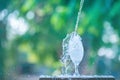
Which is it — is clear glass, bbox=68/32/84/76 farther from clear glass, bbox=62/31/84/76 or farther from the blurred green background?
the blurred green background

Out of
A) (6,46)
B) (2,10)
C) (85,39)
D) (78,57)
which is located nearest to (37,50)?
(85,39)

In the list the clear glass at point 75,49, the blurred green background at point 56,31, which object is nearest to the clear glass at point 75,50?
the clear glass at point 75,49

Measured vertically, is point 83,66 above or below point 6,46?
below

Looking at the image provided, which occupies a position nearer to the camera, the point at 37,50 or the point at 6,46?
the point at 37,50

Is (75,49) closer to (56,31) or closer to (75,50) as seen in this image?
(75,50)

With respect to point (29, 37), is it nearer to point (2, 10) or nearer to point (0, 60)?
point (2, 10)

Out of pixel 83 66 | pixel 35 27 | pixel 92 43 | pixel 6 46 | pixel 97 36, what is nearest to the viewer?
pixel 97 36

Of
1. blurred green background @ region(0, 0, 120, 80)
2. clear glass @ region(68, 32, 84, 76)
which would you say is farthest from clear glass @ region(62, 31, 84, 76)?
blurred green background @ region(0, 0, 120, 80)

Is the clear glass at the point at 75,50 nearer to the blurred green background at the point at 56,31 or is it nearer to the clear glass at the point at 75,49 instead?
the clear glass at the point at 75,49
